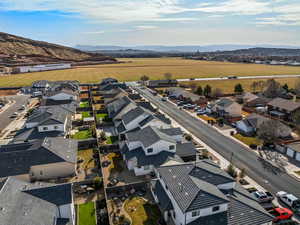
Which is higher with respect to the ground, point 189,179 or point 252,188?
point 189,179

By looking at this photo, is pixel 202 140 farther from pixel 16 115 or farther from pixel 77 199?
pixel 16 115

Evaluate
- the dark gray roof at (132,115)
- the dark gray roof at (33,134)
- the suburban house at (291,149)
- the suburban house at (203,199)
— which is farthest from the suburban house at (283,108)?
the dark gray roof at (33,134)

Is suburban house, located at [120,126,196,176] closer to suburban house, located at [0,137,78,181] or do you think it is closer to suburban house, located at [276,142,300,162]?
suburban house, located at [0,137,78,181]

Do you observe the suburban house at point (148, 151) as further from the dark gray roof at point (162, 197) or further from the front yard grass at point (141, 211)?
the front yard grass at point (141, 211)

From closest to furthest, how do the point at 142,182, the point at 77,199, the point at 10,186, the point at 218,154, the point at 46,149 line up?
1. the point at 10,186
2. the point at 77,199
3. the point at 142,182
4. the point at 46,149
5. the point at 218,154

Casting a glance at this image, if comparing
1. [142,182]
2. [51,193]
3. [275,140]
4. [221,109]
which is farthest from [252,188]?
[221,109]

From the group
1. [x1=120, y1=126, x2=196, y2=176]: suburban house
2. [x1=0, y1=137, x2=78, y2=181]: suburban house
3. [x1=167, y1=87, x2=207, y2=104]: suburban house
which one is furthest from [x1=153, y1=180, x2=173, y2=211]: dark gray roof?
[x1=167, y1=87, x2=207, y2=104]: suburban house

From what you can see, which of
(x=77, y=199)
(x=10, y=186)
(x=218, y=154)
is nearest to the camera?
(x=10, y=186)

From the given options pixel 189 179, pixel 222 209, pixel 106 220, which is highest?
pixel 189 179
